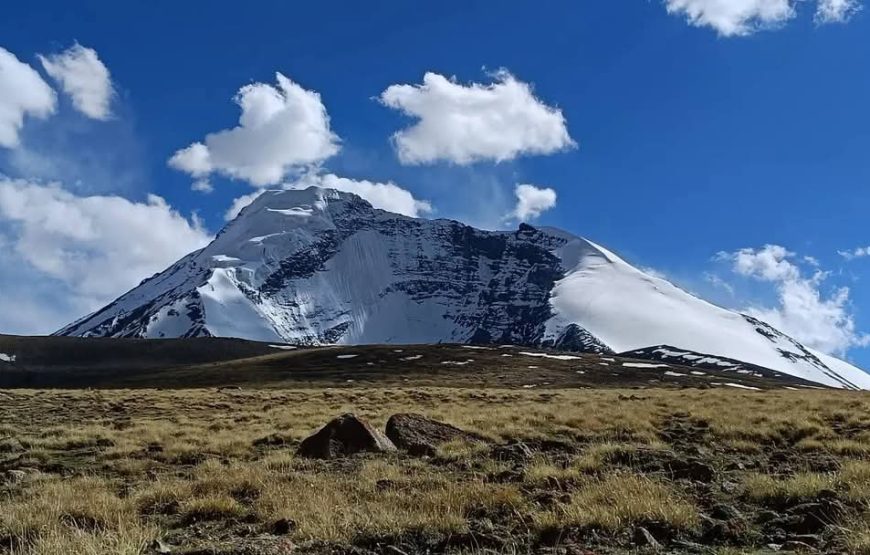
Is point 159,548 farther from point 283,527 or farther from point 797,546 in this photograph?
point 797,546

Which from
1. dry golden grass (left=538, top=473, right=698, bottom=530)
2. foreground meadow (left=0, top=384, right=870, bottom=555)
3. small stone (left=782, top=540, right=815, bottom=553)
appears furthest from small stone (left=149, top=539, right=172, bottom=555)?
small stone (left=782, top=540, right=815, bottom=553)

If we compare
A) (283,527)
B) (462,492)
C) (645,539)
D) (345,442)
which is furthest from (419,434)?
(645,539)

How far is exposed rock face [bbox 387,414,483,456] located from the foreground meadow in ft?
1.49

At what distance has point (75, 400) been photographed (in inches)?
1393

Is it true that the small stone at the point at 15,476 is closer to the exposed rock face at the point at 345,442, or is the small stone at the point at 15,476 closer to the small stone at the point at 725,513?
the exposed rock face at the point at 345,442

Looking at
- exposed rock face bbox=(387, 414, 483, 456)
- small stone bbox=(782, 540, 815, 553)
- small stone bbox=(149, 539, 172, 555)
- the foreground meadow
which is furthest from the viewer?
exposed rock face bbox=(387, 414, 483, 456)

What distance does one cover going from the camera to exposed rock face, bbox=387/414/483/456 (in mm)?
15009

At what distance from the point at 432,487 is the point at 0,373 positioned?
145722 millimetres

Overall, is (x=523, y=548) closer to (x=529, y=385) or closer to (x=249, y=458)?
(x=249, y=458)

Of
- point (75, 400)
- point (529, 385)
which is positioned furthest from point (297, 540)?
point (529, 385)

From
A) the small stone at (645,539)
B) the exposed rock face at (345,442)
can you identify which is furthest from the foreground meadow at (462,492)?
the exposed rock face at (345,442)

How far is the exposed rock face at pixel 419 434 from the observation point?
15.0 m

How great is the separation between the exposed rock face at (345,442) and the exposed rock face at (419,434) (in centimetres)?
39

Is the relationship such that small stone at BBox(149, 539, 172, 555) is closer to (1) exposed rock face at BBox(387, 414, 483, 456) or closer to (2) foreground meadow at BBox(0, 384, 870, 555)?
(2) foreground meadow at BBox(0, 384, 870, 555)
